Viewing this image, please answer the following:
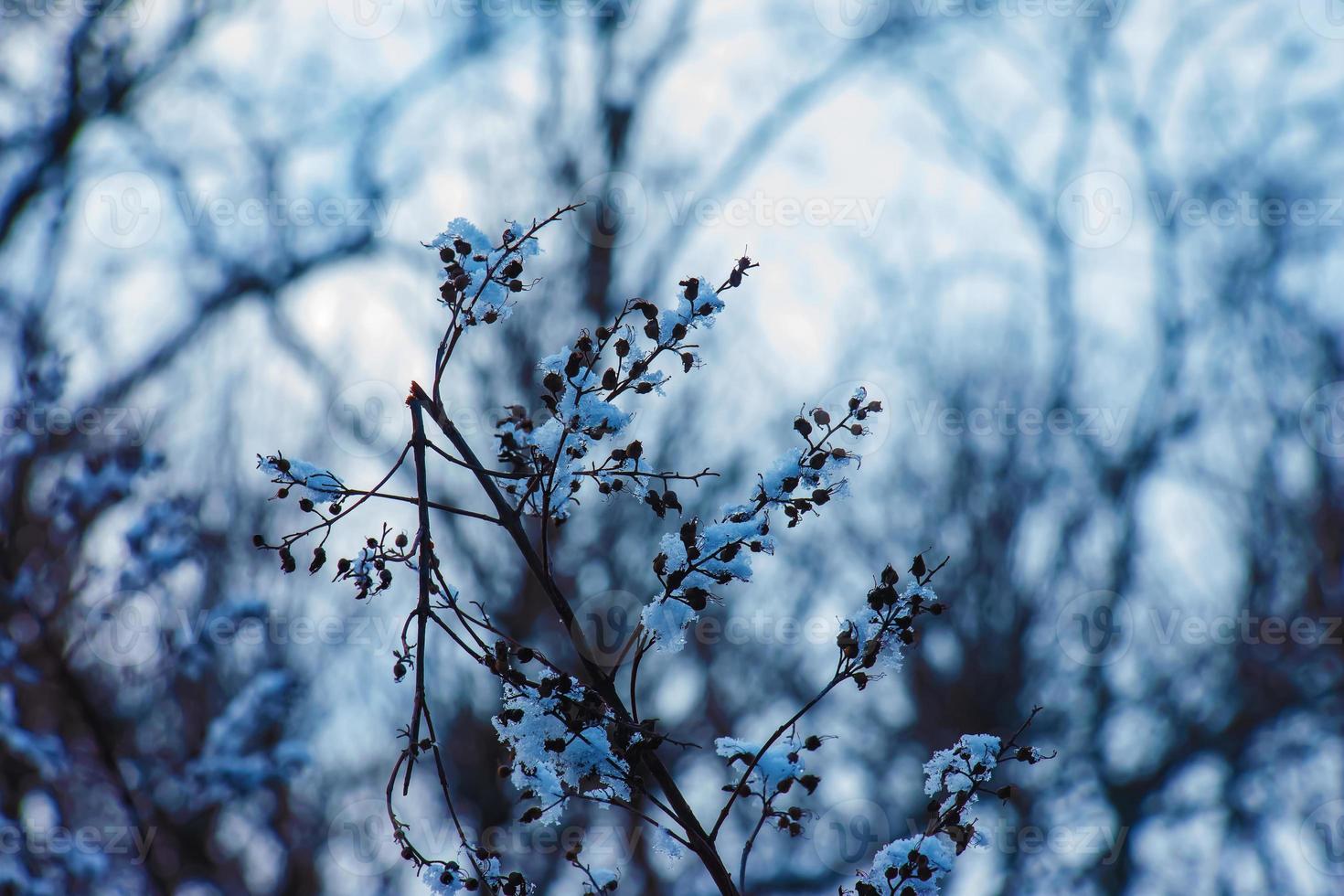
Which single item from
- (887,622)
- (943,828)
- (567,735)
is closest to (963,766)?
(943,828)

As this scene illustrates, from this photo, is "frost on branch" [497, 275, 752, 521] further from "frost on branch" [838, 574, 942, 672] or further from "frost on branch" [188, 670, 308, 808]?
"frost on branch" [188, 670, 308, 808]

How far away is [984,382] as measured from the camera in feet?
41.1

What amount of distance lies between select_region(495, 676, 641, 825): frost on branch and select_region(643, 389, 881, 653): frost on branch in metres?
0.20

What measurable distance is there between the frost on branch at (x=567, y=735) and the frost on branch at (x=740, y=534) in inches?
7.8

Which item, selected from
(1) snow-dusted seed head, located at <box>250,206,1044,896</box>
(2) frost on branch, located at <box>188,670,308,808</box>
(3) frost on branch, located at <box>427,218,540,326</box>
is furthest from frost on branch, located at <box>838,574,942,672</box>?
(2) frost on branch, located at <box>188,670,308,808</box>

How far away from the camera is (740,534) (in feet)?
6.74

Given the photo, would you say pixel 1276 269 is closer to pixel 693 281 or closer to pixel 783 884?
pixel 783 884

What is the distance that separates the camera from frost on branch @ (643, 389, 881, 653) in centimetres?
205

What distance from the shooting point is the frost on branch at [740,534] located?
2.05 metres

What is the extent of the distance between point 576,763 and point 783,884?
8.01 metres

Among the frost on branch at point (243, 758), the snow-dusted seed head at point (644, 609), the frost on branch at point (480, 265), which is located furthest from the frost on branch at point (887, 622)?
the frost on branch at point (243, 758)

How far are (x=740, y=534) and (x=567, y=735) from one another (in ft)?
1.75

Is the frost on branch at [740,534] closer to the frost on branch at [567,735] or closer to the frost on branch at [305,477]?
the frost on branch at [567,735]

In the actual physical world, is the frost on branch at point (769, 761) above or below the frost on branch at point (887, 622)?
below
